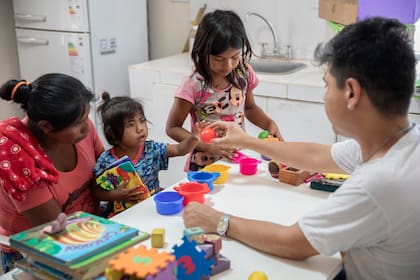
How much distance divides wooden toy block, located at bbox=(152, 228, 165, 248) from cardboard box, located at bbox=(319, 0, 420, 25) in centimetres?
168

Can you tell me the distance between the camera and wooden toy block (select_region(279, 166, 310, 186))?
5.64 feet

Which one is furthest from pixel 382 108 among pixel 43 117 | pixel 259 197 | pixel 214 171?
pixel 43 117

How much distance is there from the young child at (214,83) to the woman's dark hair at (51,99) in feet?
2.01

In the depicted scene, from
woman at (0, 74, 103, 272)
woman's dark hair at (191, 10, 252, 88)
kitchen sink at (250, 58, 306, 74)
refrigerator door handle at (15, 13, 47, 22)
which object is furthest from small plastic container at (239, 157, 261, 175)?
refrigerator door handle at (15, 13, 47, 22)

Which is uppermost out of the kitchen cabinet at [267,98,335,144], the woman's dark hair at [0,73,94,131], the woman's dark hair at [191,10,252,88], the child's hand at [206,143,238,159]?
the woman's dark hair at [191,10,252,88]

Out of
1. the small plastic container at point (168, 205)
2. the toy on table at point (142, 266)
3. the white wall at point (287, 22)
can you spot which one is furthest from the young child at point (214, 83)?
the white wall at point (287, 22)

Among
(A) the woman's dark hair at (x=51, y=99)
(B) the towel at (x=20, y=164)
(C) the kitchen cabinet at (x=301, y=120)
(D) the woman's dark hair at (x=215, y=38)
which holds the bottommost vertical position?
(C) the kitchen cabinet at (x=301, y=120)

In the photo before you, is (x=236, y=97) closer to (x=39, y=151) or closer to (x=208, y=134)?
(x=208, y=134)

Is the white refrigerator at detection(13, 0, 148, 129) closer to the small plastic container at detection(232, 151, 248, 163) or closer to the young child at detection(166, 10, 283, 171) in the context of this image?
the young child at detection(166, 10, 283, 171)

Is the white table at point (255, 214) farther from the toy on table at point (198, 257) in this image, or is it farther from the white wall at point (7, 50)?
the white wall at point (7, 50)

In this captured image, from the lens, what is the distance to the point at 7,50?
3.98 metres

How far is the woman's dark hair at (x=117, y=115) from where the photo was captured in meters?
1.88

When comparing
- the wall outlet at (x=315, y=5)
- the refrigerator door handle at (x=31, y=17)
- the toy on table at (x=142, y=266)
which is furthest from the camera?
the refrigerator door handle at (x=31, y=17)

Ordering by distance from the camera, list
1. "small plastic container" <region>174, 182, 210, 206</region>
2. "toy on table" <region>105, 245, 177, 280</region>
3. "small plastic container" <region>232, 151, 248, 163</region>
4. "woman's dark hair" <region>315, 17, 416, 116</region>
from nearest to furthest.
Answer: "toy on table" <region>105, 245, 177, 280</region>
"woman's dark hair" <region>315, 17, 416, 116</region>
"small plastic container" <region>174, 182, 210, 206</region>
"small plastic container" <region>232, 151, 248, 163</region>
